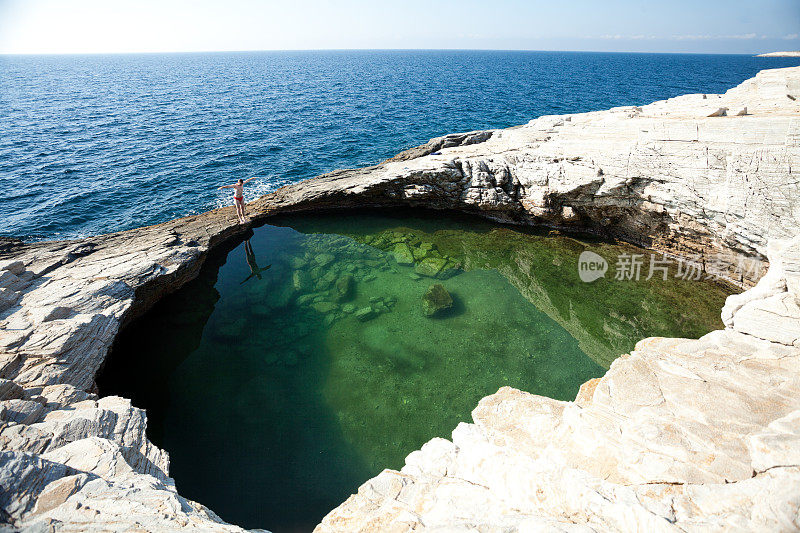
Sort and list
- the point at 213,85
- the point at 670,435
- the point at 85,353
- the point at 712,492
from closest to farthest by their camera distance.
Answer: the point at 712,492, the point at 670,435, the point at 85,353, the point at 213,85

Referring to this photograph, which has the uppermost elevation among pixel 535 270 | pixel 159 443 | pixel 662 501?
pixel 662 501

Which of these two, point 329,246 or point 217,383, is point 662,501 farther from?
point 329,246

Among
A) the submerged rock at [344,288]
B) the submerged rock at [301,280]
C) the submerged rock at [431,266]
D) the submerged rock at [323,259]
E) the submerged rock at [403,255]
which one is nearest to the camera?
the submerged rock at [344,288]

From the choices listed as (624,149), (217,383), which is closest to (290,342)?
(217,383)

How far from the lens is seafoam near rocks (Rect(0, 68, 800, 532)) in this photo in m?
4.87

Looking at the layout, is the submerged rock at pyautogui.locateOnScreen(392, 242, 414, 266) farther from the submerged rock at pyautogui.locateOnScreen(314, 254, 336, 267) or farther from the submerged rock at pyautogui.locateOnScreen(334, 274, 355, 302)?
the submerged rock at pyautogui.locateOnScreen(314, 254, 336, 267)

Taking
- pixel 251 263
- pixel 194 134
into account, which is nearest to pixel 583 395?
pixel 251 263

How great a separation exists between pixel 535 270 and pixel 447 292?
4.89 m

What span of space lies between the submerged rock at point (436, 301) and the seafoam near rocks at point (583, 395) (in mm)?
5424

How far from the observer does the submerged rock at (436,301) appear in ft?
46.4

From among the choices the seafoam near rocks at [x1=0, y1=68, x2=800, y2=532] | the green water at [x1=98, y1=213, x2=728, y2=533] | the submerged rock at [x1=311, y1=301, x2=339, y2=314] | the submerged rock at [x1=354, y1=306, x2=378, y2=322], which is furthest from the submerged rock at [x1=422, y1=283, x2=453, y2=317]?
the seafoam near rocks at [x1=0, y1=68, x2=800, y2=532]

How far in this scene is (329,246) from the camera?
18312mm

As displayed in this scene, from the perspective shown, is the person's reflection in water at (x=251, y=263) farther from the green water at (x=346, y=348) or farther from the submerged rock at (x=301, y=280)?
the submerged rock at (x=301, y=280)

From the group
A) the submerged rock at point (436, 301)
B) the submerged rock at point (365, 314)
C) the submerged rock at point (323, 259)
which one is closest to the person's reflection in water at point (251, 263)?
the submerged rock at point (323, 259)
